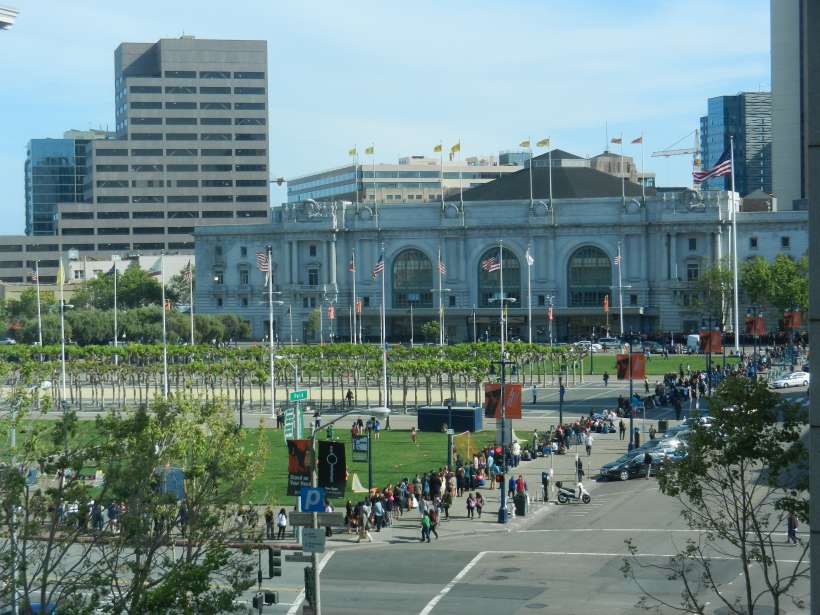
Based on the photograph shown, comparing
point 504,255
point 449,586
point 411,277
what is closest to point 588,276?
point 504,255

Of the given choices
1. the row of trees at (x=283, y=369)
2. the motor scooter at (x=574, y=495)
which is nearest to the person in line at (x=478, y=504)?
the motor scooter at (x=574, y=495)

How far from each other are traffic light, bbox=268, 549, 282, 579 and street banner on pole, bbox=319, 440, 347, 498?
7.87 feet

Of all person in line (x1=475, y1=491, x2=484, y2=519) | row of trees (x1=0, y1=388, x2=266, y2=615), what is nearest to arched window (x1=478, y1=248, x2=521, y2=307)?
person in line (x1=475, y1=491, x2=484, y2=519)

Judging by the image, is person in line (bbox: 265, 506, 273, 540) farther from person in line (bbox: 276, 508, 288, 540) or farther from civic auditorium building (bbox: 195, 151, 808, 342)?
civic auditorium building (bbox: 195, 151, 808, 342)

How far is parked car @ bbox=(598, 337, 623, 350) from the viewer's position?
450 ft

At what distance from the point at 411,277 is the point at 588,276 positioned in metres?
21.1

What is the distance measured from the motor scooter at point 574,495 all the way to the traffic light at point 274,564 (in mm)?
16189

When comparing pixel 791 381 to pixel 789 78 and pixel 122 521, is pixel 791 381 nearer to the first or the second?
pixel 122 521

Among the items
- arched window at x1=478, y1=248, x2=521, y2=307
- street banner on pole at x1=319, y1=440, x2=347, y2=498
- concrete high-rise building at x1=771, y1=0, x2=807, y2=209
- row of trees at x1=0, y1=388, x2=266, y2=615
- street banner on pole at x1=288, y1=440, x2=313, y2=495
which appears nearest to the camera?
row of trees at x1=0, y1=388, x2=266, y2=615

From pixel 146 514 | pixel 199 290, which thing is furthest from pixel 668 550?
pixel 199 290

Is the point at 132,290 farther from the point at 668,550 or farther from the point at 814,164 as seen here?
the point at 814,164

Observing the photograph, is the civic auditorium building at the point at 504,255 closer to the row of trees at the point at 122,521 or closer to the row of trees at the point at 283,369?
the row of trees at the point at 283,369

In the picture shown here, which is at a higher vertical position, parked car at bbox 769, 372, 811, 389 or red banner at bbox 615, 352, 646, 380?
red banner at bbox 615, 352, 646, 380

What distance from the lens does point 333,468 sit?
129 feet
